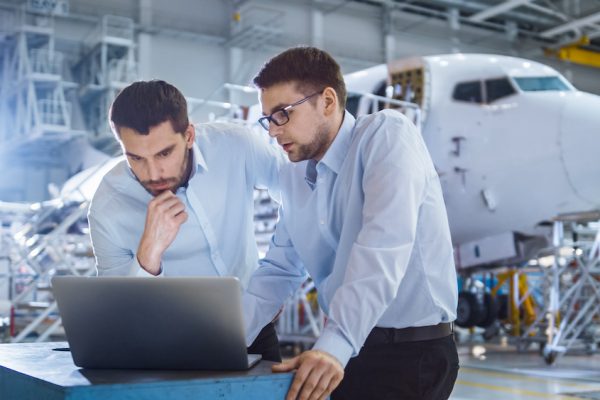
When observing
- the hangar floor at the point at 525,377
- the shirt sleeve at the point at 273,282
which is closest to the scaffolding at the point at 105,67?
the hangar floor at the point at 525,377

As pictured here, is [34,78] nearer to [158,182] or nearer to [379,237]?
[158,182]

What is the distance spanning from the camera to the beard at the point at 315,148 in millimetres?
2002

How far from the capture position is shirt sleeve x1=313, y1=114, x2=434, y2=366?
5.30 feet

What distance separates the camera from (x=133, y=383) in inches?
52.3

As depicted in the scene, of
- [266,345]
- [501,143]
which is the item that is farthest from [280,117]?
[501,143]

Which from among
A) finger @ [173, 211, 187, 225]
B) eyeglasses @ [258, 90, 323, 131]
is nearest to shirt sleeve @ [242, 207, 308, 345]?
finger @ [173, 211, 187, 225]

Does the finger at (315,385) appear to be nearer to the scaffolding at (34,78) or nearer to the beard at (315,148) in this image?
the beard at (315,148)

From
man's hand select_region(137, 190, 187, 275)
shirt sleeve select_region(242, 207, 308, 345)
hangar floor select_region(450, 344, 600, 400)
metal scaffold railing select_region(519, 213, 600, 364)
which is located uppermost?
man's hand select_region(137, 190, 187, 275)

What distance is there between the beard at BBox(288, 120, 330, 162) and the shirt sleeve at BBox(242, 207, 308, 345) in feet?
1.02

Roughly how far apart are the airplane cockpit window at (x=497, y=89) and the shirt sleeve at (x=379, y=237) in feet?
22.6

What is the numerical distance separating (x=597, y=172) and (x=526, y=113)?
1.03m

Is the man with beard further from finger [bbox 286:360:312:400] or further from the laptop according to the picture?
finger [bbox 286:360:312:400]

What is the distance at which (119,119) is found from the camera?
2168mm

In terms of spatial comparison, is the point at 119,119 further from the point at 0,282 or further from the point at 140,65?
the point at 140,65
